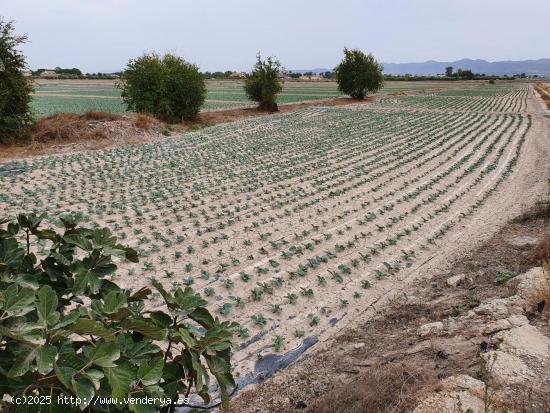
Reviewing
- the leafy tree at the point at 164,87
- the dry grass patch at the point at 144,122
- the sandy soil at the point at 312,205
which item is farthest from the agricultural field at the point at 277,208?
the leafy tree at the point at 164,87

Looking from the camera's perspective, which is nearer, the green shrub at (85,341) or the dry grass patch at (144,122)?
the green shrub at (85,341)

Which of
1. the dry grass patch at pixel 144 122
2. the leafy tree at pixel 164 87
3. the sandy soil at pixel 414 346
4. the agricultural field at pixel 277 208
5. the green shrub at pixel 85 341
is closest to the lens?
the green shrub at pixel 85 341

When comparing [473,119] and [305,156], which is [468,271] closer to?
[305,156]

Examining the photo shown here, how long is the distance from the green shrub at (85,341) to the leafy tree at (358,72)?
42.2 meters

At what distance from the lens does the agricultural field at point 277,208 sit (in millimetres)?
6234

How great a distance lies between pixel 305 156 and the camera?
15.8m

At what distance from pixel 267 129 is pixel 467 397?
68.3 ft

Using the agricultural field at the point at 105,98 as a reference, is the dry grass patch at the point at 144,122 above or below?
above

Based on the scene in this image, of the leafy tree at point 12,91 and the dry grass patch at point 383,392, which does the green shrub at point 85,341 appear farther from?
the leafy tree at point 12,91

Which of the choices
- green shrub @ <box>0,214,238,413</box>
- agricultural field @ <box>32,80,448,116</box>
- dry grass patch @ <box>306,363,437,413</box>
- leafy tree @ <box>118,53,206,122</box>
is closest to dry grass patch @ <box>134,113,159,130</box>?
leafy tree @ <box>118,53,206,122</box>

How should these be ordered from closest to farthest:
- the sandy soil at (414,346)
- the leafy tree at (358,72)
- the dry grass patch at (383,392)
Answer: the dry grass patch at (383,392), the sandy soil at (414,346), the leafy tree at (358,72)

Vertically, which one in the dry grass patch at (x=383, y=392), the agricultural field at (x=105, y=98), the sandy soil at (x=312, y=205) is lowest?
the sandy soil at (x=312, y=205)

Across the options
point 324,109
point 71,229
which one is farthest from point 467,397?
point 324,109

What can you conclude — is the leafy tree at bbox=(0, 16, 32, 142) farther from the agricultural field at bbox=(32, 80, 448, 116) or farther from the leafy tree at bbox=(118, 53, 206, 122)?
the leafy tree at bbox=(118, 53, 206, 122)
